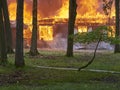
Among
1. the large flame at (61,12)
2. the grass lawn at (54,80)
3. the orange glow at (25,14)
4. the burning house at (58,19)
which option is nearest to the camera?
the grass lawn at (54,80)

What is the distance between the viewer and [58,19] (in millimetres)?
54219

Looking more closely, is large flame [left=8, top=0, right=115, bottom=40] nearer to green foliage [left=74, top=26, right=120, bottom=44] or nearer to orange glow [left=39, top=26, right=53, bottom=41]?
orange glow [left=39, top=26, right=53, bottom=41]

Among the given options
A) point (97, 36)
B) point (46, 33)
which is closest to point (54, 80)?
point (97, 36)

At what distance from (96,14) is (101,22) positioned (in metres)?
1.49

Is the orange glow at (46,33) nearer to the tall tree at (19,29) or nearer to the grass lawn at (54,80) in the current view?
the grass lawn at (54,80)

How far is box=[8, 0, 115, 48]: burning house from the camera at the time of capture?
53594mm

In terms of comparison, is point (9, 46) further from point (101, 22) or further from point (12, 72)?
point (101, 22)

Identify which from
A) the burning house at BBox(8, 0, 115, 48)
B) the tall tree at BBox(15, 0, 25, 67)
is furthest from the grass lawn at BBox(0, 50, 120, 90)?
the burning house at BBox(8, 0, 115, 48)

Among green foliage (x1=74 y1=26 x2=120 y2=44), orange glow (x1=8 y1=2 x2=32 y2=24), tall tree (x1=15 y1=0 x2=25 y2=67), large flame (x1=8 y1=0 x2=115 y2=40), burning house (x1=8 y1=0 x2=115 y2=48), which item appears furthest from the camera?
orange glow (x1=8 y1=2 x2=32 y2=24)

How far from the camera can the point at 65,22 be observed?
5425cm

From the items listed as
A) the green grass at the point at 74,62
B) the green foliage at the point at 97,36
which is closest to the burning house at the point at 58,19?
the green grass at the point at 74,62

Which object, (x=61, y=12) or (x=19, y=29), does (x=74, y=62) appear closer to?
(x=19, y=29)

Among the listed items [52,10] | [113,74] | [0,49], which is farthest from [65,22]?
[113,74]

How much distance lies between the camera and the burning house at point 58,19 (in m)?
53.6
